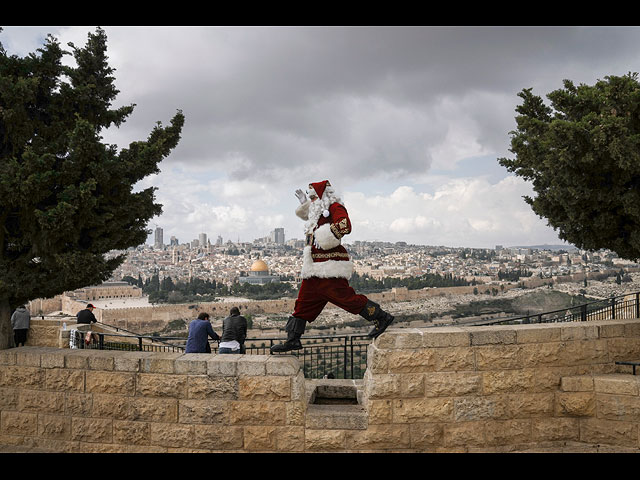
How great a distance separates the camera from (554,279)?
267 feet

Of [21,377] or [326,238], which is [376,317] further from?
[21,377]

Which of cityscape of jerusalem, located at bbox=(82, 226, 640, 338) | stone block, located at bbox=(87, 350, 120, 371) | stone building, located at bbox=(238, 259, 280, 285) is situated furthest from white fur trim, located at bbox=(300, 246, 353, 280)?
stone building, located at bbox=(238, 259, 280, 285)

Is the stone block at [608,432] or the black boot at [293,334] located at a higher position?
the black boot at [293,334]

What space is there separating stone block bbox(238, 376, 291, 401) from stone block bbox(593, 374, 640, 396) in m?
3.00

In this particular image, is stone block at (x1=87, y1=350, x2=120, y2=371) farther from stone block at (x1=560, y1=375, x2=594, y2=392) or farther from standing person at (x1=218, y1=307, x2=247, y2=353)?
stone block at (x1=560, y1=375, x2=594, y2=392)

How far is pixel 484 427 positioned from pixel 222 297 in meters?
72.4

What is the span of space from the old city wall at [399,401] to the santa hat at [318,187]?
64.0 inches

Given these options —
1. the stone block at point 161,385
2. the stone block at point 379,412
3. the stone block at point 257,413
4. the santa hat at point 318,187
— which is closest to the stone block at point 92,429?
the stone block at point 161,385

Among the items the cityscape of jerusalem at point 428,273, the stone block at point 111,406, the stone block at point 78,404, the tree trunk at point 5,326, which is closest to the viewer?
the stone block at point 111,406

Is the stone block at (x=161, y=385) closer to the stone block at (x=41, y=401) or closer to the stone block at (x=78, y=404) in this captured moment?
the stone block at (x=78, y=404)

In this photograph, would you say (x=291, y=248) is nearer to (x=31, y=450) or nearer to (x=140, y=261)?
(x=140, y=261)

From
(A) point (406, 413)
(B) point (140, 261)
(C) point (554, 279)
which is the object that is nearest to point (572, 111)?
(A) point (406, 413)

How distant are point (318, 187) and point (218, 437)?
2662mm

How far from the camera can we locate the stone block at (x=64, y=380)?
13.6ft
